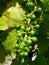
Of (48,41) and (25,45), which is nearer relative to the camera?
(25,45)

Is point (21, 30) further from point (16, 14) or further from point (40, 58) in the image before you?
point (40, 58)

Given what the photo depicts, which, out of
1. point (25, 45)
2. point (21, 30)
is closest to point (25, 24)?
point (21, 30)

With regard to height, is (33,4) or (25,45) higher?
(33,4)

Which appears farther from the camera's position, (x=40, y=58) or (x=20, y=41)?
(x=40, y=58)

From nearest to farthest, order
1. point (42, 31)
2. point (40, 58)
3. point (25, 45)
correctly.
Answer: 1. point (25, 45)
2. point (42, 31)
3. point (40, 58)

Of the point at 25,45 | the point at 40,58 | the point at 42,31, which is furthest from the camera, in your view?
the point at 40,58

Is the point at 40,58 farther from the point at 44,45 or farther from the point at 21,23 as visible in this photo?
the point at 21,23

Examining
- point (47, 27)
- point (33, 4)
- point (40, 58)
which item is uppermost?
point (33, 4)

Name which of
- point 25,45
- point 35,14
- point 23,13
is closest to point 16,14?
point 23,13

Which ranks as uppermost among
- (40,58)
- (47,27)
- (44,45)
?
(47,27)
